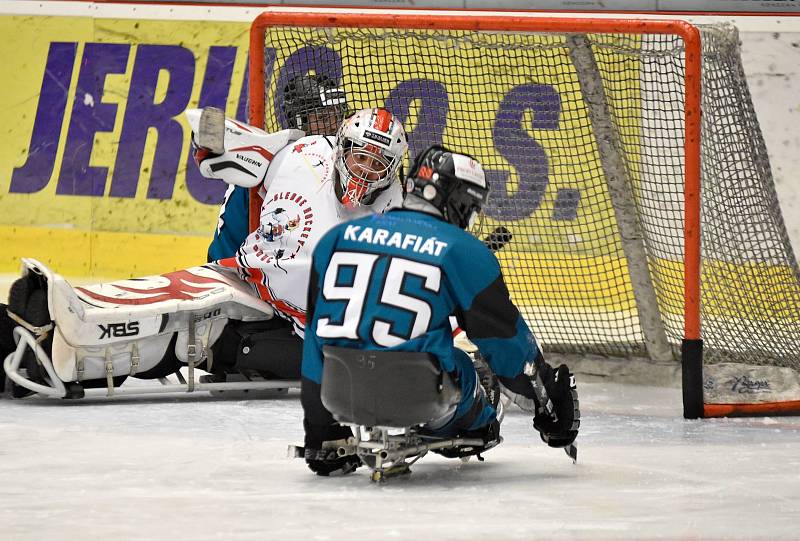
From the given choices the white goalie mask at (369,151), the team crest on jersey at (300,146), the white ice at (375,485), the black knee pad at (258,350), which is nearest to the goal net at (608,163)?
the team crest on jersey at (300,146)

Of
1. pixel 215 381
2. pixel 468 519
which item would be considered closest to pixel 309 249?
pixel 215 381

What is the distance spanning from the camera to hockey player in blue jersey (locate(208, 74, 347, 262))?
5.93m

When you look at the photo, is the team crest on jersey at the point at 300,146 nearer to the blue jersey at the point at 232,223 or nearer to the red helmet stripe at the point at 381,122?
the blue jersey at the point at 232,223

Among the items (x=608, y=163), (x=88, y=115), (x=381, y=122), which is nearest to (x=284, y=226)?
(x=381, y=122)

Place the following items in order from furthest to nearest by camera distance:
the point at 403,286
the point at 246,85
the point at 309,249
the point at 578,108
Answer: the point at 246,85 < the point at 578,108 < the point at 309,249 < the point at 403,286

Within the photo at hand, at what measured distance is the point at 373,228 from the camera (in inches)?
152

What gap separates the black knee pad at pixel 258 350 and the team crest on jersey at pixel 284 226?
0.28 metres

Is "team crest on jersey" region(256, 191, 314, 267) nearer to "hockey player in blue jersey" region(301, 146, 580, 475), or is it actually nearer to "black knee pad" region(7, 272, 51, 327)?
"black knee pad" region(7, 272, 51, 327)

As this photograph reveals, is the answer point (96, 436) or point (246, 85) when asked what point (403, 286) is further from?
point (246, 85)

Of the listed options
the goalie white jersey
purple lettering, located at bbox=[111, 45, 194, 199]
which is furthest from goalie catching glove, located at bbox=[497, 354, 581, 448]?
purple lettering, located at bbox=[111, 45, 194, 199]

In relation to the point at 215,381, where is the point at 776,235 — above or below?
above

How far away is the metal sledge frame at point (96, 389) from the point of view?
5.31 meters

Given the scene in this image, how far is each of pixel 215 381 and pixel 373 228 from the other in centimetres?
208

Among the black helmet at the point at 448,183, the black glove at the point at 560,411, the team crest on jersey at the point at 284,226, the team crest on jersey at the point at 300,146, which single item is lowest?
the black glove at the point at 560,411
